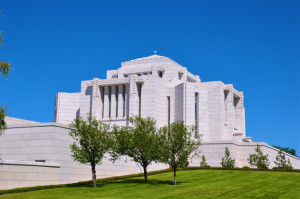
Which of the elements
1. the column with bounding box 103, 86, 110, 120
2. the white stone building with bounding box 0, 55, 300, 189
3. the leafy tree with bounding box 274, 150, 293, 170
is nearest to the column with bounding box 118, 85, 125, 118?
the white stone building with bounding box 0, 55, 300, 189

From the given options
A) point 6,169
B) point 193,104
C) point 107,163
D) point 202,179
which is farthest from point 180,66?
point 6,169

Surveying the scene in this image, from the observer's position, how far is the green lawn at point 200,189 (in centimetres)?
2552

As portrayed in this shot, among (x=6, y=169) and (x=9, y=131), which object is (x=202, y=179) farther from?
(x=9, y=131)

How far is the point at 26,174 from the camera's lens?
104 feet

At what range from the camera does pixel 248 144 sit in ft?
174

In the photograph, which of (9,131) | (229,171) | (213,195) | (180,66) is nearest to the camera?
(213,195)

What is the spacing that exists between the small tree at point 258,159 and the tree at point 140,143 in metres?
19.5

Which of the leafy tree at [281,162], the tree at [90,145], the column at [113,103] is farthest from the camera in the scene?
Result: the column at [113,103]

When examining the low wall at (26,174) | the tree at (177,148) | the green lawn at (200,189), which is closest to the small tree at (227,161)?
the green lawn at (200,189)

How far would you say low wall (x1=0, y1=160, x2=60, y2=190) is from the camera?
1180 inches

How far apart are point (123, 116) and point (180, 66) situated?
16152mm

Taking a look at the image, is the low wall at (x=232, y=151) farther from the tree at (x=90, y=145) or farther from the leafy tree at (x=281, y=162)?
the tree at (x=90, y=145)

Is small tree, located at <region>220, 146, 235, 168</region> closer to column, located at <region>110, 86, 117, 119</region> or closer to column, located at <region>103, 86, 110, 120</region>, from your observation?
column, located at <region>110, 86, 117, 119</region>

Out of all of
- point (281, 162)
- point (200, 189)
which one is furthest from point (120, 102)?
point (200, 189)
